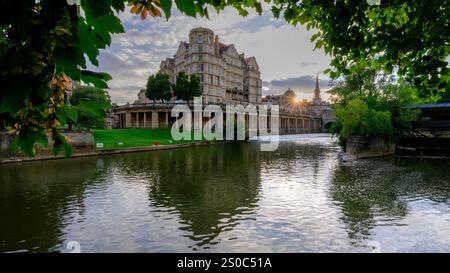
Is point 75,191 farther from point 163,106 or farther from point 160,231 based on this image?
point 163,106

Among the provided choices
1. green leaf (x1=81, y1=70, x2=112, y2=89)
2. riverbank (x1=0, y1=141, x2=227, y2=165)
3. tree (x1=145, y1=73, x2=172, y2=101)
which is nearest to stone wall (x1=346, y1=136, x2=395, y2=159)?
riverbank (x1=0, y1=141, x2=227, y2=165)

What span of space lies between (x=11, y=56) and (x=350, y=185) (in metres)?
19.3

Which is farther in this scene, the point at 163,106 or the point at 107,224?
the point at 163,106

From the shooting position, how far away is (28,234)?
10.2m

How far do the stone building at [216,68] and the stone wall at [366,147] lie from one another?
72.7 metres

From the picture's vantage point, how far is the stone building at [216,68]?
330 feet

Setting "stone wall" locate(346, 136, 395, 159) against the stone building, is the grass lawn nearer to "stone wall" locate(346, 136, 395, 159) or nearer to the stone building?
"stone wall" locate(346, 136, 395, 159)

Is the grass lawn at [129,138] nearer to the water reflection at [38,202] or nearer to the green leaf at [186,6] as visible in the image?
the water reflection at [38,202]

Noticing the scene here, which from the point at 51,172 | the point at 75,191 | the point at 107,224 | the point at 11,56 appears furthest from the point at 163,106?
the point at 11,56

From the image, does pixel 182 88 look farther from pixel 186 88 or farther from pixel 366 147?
pixel 366 147

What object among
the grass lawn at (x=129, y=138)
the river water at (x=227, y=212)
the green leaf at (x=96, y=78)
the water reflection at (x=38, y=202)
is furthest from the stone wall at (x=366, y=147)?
the green leaf at (x=96, y=78)

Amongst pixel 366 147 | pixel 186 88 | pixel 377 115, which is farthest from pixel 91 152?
pixel 186 88

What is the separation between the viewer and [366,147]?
33.5 m
